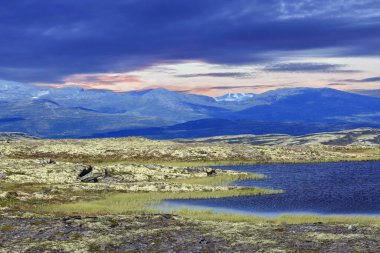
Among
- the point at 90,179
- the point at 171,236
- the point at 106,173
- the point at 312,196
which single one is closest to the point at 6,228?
the point at 171,236

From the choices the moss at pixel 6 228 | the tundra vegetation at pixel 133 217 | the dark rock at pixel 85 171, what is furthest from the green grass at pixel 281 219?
the dark rock at pixel 85 171

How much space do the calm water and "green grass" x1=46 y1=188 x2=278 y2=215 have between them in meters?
3.77

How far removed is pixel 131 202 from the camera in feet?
233

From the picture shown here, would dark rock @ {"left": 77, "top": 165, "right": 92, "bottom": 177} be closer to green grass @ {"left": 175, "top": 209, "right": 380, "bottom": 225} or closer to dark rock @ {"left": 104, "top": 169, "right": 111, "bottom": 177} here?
dark rock @ {"left": 104, "top": 169, "right": 111, "bottom": 177}

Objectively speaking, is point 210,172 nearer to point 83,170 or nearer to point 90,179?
point 83,170

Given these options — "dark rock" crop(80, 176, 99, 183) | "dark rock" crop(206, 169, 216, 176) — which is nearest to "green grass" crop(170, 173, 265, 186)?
→ "dark rock" crop(206, 169, 216, 176)

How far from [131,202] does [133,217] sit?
26478 mm

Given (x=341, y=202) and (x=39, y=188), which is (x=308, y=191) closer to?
(x=341, y=202)

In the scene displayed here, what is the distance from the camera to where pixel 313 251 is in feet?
100

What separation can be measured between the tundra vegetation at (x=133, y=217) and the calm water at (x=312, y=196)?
5.93m

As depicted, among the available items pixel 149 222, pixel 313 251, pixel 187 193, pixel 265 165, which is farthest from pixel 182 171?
pixel 313 251

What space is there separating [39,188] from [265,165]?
86404 mm

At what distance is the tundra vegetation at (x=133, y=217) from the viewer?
3312 cm

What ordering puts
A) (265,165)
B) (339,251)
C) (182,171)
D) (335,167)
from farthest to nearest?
(265,165), (335,167), (182,171), (339,251)
